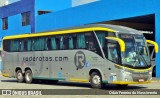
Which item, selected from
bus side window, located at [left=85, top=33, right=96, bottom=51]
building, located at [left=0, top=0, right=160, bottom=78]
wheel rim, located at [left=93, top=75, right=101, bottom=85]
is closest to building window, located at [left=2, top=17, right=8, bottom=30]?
building, located at [left=0, top=0, right=160, bottom=78]

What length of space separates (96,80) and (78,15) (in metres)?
15.3

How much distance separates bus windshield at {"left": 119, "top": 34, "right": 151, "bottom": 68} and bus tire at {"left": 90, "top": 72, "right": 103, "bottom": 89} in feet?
5.35

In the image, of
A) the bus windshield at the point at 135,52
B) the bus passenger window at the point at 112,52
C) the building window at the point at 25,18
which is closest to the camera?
the bus windshield at the point at 135,52

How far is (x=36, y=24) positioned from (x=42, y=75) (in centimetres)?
1827

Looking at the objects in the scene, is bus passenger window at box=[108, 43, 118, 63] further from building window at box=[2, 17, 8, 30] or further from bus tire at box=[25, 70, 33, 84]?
building window at box=[2, 17, 8, 30]

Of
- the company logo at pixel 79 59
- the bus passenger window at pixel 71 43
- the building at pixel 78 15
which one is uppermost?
the building at pixel 78 15

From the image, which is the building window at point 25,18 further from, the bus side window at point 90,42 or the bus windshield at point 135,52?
the bus windshield at point 135,52

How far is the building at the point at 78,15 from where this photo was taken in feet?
89.8

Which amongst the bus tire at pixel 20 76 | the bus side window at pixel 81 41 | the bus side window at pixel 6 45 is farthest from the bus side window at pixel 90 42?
the bus side window at pixel 6 45

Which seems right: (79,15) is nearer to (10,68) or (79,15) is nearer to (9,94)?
(10,68)

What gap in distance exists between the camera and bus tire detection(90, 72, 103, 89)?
18641mm

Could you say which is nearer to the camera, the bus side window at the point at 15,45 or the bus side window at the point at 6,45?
the bus side window at the point at 15,45

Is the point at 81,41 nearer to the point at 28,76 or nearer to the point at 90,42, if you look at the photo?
the point at 90,42

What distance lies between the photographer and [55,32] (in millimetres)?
21547
